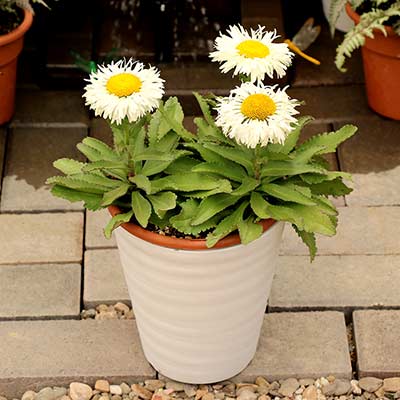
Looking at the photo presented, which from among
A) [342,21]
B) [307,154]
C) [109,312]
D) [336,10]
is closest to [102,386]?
[109,312]

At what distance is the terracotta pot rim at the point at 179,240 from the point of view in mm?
2357

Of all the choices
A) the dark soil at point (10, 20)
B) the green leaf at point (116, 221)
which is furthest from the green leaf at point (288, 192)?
the dark soil at point (10, 20)

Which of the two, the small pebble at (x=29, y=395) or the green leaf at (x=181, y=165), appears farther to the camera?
the small pebble at (x=29, y=395)

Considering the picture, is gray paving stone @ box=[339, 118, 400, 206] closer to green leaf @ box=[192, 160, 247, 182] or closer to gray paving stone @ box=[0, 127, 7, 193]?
green leaf @ box=[192, 160, 247, 182]

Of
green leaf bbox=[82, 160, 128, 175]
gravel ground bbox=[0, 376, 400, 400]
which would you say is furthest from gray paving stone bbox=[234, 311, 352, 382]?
green leaf bbox=[82, 160, 128, 175]

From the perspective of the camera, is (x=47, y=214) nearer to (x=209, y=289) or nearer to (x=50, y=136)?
(x=50, y=136)

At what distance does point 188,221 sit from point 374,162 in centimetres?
127

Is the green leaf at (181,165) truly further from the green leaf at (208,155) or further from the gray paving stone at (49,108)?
the gray paving stone at (49,108)

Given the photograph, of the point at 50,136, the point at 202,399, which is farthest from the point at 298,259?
the point at 50,136

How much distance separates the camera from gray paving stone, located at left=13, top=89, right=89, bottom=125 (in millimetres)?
3680

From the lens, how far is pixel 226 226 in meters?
2.36

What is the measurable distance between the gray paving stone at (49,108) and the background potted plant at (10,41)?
69mm

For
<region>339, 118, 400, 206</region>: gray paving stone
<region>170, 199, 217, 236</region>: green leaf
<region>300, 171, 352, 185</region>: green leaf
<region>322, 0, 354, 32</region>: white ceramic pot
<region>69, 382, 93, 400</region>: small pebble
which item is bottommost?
<region>69, 382, 93, 400</region>: small pebble

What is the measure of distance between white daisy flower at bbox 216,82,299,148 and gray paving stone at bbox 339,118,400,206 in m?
1.22
